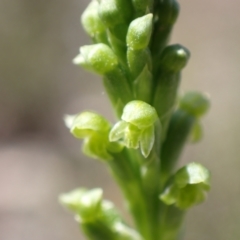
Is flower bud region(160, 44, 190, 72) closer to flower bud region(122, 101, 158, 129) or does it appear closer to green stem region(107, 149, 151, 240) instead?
flower bud region(122, 101, 158, 129)

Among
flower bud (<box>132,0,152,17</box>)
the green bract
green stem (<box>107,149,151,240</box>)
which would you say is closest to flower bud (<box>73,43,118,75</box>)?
flower bud (<box>132,0,152,17</box>)

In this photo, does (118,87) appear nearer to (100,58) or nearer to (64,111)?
(100,58)

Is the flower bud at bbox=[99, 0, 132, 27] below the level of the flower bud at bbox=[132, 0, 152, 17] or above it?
above

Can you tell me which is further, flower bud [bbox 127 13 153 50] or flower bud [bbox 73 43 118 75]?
flower bud [bbox 73 43 118 75]

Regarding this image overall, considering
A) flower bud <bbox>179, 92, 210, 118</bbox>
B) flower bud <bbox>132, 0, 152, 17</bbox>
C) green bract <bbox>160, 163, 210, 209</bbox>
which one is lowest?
green bract <bbox>160, 163, 210, 209</bbox>

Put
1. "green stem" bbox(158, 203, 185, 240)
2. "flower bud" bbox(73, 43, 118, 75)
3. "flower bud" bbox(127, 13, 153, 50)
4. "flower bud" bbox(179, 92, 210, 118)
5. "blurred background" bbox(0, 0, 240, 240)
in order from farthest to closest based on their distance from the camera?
"blurred background" bbox(0, 0, 240, 240) < "flower bud" bbox(179, 92, 210, 118) < "green stem" bbox(158, 203, 185, 240) < "flower bud" bbox(73, 43, 118, 75) < "flower bud" bbox(127, 13, 153, 50)

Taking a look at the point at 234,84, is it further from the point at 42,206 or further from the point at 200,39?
the point at 42,206

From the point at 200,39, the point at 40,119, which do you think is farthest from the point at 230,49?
the point at 40,119
